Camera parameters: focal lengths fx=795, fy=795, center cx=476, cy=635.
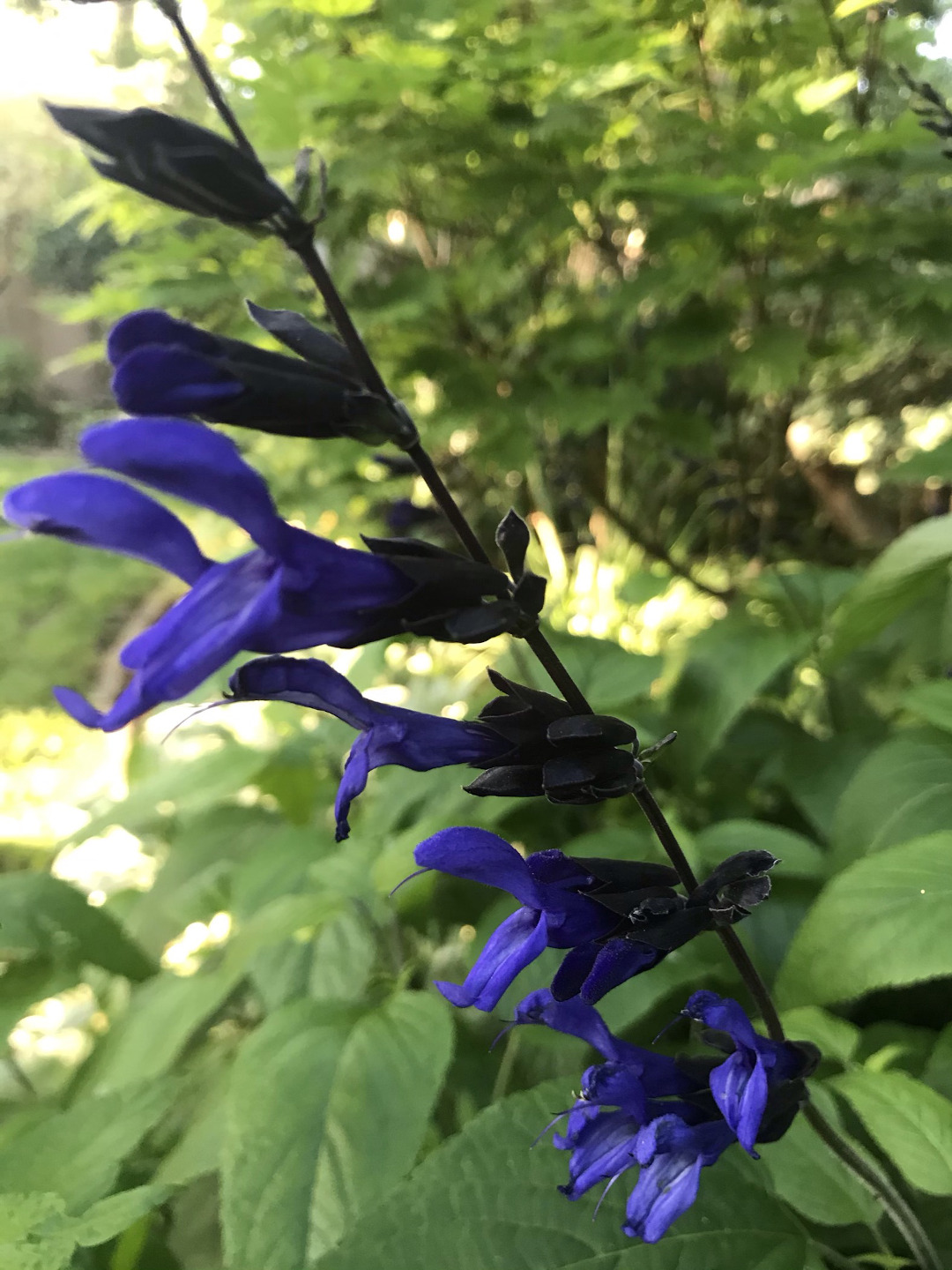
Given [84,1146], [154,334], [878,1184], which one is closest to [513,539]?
[154,334]

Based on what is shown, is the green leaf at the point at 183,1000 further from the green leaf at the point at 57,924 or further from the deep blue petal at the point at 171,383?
the deep blue petal at the point at 171,383

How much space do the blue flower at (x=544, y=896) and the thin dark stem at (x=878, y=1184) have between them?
126 millimetres

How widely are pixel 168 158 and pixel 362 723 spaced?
8.0 inches

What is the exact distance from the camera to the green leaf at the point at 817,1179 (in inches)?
16.2

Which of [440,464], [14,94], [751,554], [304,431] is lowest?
[751,554]

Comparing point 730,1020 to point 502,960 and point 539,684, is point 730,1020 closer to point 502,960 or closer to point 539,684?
point 502,960

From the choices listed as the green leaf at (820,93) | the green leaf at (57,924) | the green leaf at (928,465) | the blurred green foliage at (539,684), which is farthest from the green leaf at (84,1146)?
the green leaf at (820,93)

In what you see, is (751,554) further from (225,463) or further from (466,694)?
(225,463)

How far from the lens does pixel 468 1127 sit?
387 millimetres

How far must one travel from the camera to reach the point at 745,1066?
12.4 inches

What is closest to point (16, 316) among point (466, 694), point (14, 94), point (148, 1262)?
point (14, 94)

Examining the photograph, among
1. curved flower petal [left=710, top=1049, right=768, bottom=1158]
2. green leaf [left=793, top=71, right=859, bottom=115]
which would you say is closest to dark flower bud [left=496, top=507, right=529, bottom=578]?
curved flower petal [left=710, top=1049, right=768, bottom=1158]

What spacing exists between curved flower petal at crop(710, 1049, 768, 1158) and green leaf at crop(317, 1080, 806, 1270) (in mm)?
113

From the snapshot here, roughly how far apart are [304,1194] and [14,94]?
155 inches
